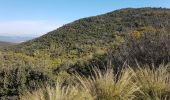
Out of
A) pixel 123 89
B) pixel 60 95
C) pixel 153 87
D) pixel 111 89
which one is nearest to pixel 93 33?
pixel 153 87

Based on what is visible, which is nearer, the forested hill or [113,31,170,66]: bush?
[113,31,170,66]: bush

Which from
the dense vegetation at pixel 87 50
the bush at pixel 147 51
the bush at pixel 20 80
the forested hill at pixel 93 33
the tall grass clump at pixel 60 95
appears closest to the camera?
the tall grass clump at pixel 60 95

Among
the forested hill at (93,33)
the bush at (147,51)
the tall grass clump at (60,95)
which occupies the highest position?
the tall grass clump at (60,95)

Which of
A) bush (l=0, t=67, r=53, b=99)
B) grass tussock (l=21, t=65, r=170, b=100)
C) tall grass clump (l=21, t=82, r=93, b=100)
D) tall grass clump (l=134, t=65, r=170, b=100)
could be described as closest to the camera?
tall grass clump (l=21, t=82, r=93, b=100)

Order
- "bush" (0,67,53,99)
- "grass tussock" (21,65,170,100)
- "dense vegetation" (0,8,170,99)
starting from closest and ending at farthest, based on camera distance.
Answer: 1. "grass tussock" (21,65,170,100)
2. "bush" (0,67,53,99)
3. "dense vegetation" (0,8,170,99)

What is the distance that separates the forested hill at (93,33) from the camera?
3929 centimetres

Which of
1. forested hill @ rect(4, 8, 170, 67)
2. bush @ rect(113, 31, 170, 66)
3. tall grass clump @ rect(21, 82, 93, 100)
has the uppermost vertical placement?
tall grass clump @ rect(21, 82, 93, 100)

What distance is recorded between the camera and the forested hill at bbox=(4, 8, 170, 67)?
39.3 metres

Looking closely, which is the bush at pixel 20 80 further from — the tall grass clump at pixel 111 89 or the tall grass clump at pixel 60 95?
the tall grass clump at pixel 60 95

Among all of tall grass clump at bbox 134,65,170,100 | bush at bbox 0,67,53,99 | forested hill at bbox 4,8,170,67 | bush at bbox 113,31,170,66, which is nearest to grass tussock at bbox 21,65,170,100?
tall grass clump at bbox 134,65,170,100

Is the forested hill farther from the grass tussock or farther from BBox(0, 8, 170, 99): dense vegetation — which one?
the grass tussock

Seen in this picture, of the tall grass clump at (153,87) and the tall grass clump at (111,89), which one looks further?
the tall grass clump at (153,87)

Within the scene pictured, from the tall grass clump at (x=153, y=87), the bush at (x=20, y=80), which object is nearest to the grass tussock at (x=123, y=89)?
the tall grass clump at (x=153, y=87)

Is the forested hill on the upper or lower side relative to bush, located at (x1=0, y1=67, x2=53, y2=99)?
lower
